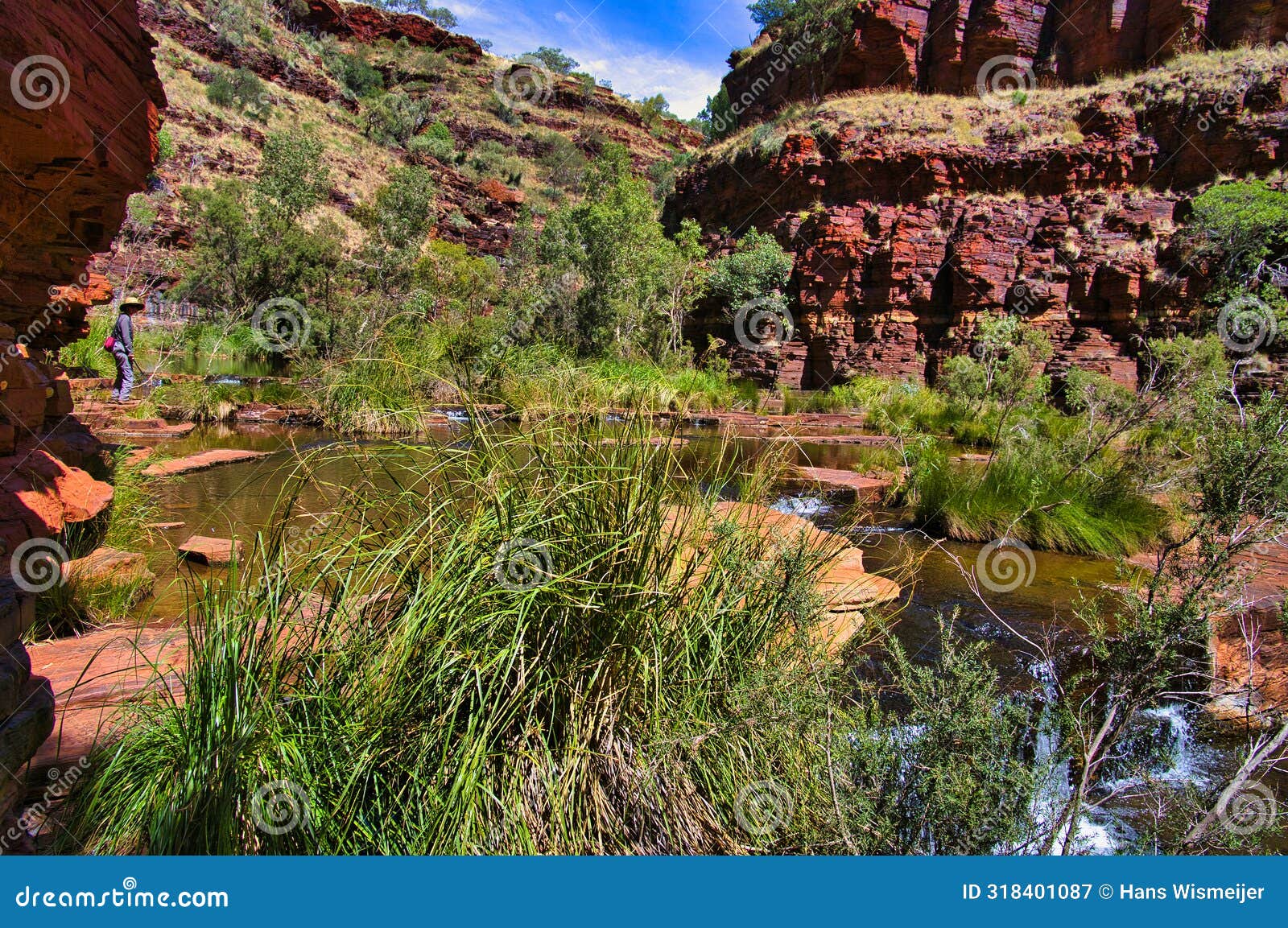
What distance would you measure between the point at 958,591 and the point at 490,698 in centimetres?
437

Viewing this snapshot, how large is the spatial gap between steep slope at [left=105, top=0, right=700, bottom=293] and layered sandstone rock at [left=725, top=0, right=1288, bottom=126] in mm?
22605

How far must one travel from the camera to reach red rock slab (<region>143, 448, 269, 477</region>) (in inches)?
278

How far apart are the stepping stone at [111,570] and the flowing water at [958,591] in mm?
158

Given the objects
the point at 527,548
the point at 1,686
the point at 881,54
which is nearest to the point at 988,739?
Result: the point at 527,548

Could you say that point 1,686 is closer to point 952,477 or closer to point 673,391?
point 952,477

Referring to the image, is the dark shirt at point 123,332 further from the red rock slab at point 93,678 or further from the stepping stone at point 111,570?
the red rock slab at point 93,678

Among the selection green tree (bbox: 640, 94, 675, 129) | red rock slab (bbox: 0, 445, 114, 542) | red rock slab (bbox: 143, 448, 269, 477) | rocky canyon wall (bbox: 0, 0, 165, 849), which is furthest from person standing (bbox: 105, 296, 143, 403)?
green tree (bbox: 640, 94, 675, 129)

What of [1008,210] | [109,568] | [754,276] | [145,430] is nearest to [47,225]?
[109,568]

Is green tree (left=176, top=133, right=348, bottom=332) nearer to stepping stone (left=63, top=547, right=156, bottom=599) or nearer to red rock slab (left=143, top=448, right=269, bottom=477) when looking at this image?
red rock slab (left=143, top=448, right=269, bottom=477)

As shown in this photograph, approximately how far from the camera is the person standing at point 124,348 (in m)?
9.77

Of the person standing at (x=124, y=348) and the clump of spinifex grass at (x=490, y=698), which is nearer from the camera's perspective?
the clump of spinifex grass at (x=490, y=698)

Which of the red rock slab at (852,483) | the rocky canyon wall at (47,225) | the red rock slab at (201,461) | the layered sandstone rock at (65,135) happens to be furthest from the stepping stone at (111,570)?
the red rock slab at (852,483)

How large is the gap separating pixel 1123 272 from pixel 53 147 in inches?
915

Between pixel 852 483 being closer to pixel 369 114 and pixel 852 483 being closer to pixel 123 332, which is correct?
pixel 123 332
